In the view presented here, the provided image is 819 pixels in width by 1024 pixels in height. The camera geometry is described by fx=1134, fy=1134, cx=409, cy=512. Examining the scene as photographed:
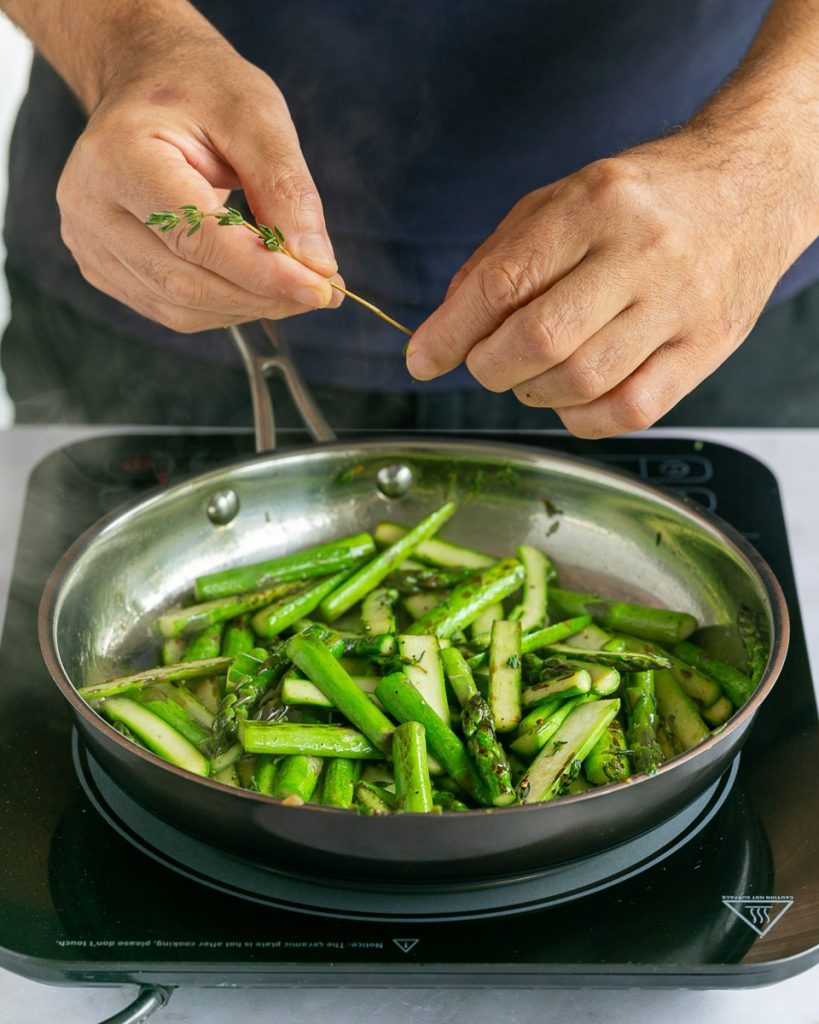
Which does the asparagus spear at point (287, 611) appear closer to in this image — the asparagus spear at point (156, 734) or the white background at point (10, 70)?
the asparagus spear at point (156, 734)

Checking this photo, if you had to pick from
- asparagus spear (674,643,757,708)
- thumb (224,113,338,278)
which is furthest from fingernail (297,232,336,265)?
asparagus spear (674,643,757,708)

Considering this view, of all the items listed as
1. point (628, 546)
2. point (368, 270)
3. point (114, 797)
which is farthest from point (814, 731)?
point (368, 270)

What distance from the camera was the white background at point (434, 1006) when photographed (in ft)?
4.66

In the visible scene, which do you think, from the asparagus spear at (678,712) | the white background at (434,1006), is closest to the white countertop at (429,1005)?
the white background at (434,1006)

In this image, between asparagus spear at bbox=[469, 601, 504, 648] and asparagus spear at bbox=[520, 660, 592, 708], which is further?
asparagus spear at bbox=[469, 601, 504, 648]

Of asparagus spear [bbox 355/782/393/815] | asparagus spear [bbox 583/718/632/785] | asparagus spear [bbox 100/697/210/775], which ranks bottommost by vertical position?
asparagus spear [bbox 100/697/210/775]

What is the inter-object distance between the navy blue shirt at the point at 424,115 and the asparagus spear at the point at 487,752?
3.64ft

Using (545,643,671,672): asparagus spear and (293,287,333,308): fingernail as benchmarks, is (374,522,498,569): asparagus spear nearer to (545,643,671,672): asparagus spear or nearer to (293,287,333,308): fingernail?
(545,643,671,672): asparagus spear

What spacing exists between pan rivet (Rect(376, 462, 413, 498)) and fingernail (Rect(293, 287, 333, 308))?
2.10 feet

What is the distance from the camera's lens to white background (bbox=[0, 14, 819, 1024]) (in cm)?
142

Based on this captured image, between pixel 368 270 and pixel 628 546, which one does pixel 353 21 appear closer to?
pixel 368 270

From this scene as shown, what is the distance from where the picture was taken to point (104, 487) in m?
2.29

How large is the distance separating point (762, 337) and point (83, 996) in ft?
7.46

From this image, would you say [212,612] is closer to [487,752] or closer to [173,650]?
[173,650]
